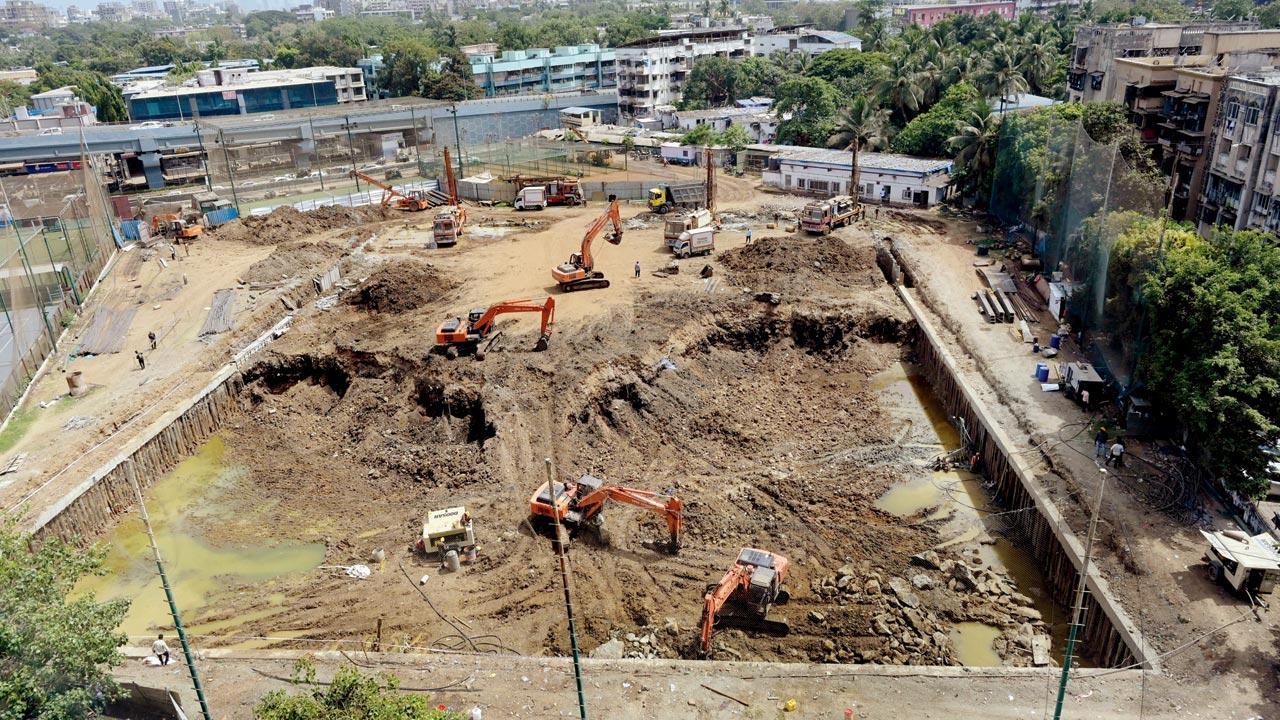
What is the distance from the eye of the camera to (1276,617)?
19391 millimetres

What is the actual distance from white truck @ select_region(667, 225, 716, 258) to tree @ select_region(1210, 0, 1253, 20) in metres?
Answer: 91.8

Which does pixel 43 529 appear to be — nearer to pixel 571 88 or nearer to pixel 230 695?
pixel 230 695

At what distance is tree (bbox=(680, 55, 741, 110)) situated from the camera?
312 feet

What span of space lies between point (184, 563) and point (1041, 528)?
84.2ft

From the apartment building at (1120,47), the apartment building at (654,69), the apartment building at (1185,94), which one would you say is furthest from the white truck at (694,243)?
the apartment building at (654,69)

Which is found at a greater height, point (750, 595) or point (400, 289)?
point (400, 289)

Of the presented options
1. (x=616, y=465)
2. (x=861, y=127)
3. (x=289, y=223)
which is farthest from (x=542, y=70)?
(x=616, y=465)

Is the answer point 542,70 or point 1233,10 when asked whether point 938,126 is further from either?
point 1233,10

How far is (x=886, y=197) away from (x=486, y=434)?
36.6m

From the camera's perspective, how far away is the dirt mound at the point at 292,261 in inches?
1742

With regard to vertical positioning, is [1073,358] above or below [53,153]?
below

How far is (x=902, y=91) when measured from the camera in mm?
67375

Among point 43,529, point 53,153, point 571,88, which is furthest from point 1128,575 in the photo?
point 571,88

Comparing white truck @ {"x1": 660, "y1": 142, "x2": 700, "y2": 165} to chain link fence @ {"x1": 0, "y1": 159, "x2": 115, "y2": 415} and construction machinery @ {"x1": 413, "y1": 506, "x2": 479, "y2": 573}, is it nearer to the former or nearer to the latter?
chain link fence @ {"x1": 0, "y1": 159, "x2": 115, "y2": 415}
